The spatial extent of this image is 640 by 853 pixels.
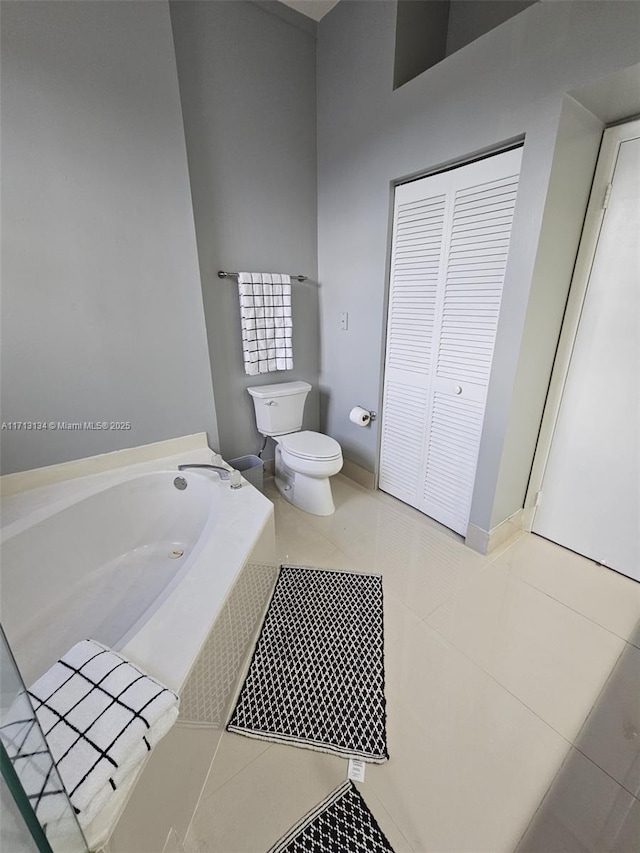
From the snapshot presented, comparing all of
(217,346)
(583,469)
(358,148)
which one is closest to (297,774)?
(583,469)

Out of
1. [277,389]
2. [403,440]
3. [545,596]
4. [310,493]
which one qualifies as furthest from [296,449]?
[545,596]

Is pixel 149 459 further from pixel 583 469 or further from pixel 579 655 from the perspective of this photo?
pixel 583 469

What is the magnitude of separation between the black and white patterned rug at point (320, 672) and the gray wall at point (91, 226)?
124 centimetres

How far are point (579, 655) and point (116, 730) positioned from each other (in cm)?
161

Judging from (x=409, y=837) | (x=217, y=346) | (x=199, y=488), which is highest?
→ (x=217, y=346)

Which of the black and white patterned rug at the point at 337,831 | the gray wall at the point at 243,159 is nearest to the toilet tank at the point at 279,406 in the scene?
the gray wall at the point at 243,159

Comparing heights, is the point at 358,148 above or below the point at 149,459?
above

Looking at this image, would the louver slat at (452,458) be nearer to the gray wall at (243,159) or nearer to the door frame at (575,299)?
the door frame at (575,299)

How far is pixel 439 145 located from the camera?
5.37ft

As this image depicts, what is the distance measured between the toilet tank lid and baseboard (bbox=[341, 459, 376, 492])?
0.69 meters

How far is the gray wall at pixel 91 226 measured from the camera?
137 cm

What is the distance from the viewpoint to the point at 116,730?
719 millimetres

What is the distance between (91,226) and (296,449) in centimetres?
150

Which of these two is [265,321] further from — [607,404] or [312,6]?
[607,404]
